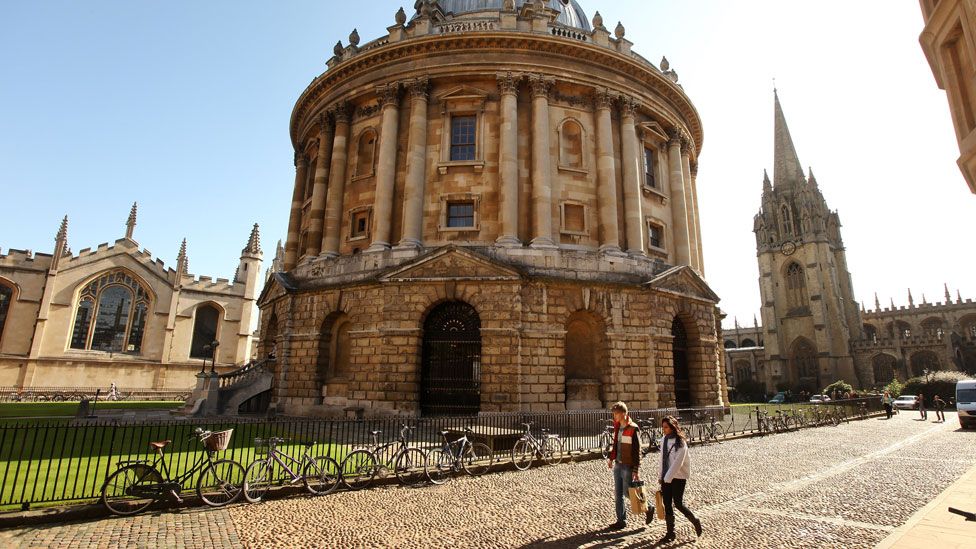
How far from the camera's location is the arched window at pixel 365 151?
985 inches

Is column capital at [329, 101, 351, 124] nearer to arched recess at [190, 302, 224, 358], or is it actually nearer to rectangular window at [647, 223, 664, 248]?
rectangular window at [647, 223, 664, 248]

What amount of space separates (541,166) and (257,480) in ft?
54.8

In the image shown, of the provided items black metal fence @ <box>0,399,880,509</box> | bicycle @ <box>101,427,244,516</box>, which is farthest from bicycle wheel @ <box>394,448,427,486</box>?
bicycle @ <box>101,427,244,516</box>

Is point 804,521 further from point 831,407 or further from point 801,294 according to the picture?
point 801,294

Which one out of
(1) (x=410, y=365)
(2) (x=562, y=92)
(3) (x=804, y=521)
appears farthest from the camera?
(2) (x=562, y=92)

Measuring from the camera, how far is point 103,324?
4466cm

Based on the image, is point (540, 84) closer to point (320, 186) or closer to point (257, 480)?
point (320, 186)

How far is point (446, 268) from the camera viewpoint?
2012 cm

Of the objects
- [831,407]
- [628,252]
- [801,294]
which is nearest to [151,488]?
[628,252]

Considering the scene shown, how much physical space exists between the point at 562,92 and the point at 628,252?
8253mm

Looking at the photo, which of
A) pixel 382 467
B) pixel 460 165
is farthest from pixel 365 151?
pixel 382 467

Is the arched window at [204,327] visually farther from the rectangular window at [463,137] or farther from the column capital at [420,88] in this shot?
the rectangular window at [463,137]

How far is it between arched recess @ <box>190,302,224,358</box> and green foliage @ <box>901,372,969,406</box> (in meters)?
66.2

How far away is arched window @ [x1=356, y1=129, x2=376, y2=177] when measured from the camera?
82.1ft
